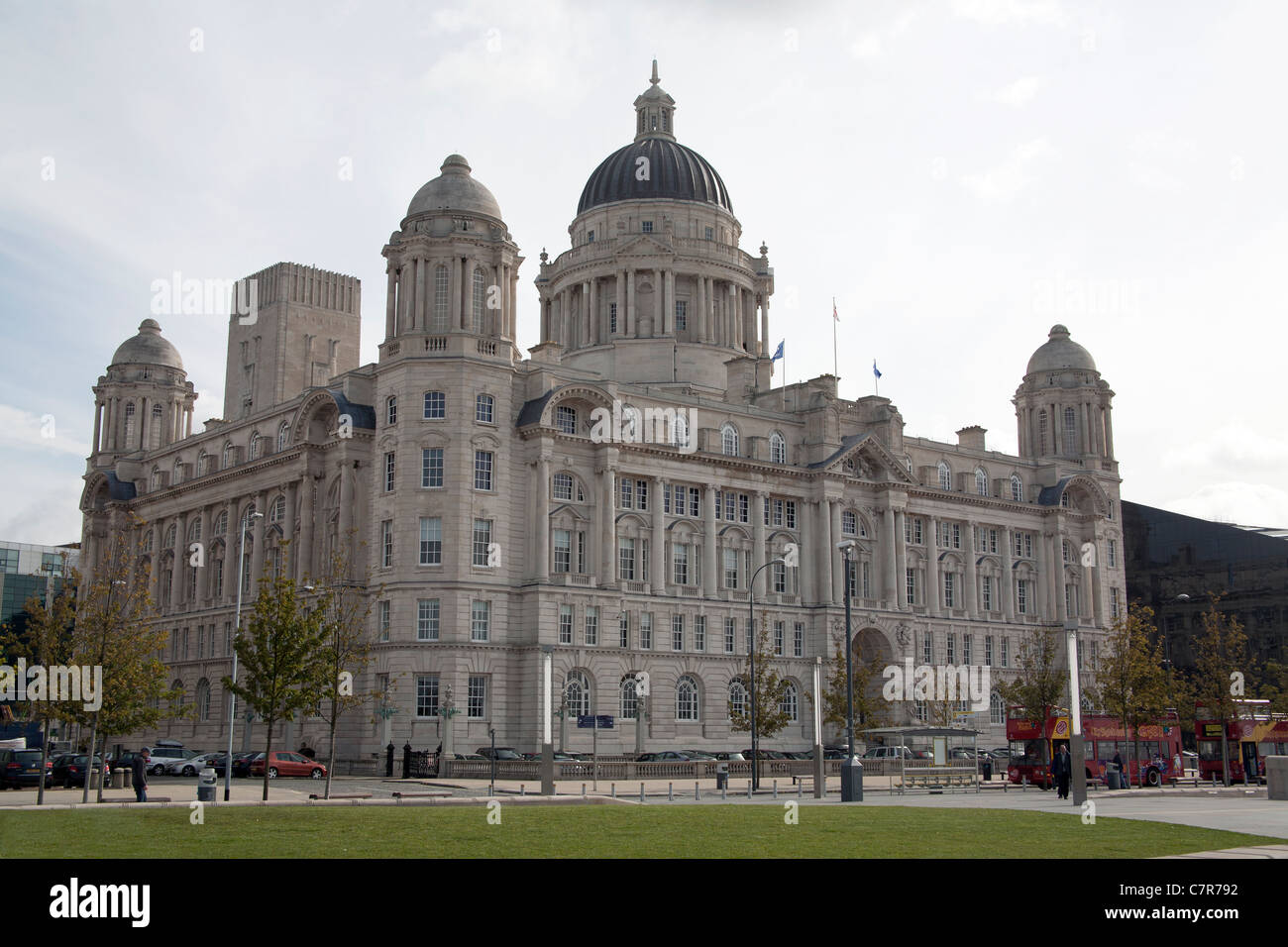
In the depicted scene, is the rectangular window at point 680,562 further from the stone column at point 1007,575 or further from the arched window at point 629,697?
the stone column at point 1007,575

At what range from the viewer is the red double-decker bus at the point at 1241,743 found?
66062mm

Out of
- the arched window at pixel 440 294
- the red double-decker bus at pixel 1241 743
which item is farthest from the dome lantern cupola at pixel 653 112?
the red double-decker bus at pixel 1241 743

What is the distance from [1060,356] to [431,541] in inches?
2363

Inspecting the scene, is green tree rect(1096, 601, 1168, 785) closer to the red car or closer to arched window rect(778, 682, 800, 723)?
arched window rect(778, 682, 800, 723)

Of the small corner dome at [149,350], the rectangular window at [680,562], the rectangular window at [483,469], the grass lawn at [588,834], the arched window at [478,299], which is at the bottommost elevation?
the grass lawn at [588,834]

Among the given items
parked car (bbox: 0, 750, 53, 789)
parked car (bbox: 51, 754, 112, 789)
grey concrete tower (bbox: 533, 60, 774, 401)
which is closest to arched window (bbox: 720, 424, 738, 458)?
grey concrete tower (bbox: 533, 60, 774, 401)

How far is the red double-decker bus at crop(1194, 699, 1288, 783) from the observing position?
6606 centimetres

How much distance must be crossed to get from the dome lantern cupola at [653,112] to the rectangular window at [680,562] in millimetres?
44477

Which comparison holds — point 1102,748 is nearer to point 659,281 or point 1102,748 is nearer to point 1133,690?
point 1133,690

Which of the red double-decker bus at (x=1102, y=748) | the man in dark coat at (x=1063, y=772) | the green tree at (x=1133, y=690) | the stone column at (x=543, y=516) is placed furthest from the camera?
the stone column at (x=543, y=516)
